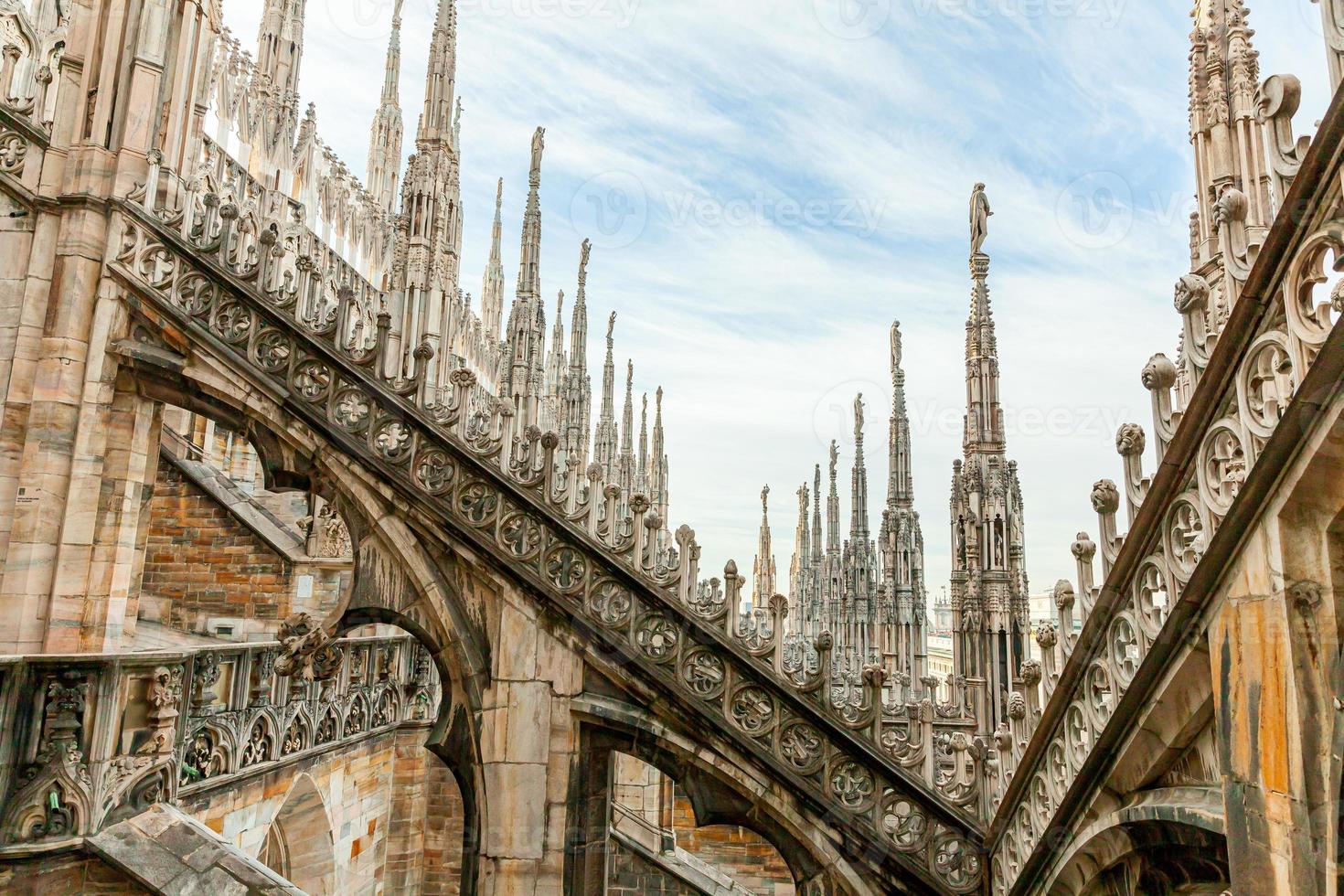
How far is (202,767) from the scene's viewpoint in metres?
7.69

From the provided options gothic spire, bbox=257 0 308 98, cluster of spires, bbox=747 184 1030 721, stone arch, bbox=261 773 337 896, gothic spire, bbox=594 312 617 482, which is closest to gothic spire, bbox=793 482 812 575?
gothic spire, bbox=594 312 617 482

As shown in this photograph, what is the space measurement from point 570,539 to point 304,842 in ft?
20.4

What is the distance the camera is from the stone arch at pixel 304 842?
1003 centimetres

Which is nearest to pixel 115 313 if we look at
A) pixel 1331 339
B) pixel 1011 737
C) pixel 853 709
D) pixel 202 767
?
pixel 202 767

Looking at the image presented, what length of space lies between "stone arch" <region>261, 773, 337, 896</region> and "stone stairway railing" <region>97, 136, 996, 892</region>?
5.09 metres

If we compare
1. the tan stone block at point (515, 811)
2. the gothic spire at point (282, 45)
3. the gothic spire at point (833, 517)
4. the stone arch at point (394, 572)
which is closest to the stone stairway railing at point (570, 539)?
the stone arch at point (394, 572)

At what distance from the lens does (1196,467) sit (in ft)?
13.1

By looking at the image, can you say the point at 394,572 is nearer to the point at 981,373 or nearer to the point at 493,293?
the point at 981,373

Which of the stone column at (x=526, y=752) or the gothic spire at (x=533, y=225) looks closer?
the stone column at (x=526, y=752)

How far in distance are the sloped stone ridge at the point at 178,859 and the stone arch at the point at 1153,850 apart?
4.65 meters

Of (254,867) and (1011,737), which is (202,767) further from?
(1011,737)

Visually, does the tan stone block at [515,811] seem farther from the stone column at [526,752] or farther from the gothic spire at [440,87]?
the gothic spire at [440,87]

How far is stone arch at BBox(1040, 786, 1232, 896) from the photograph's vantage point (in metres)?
4.10

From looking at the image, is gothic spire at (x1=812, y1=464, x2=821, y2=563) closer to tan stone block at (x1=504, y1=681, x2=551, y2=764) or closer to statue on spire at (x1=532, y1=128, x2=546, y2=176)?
statue on spire at (x1=532, y1=128, x2=546, y2=176)
